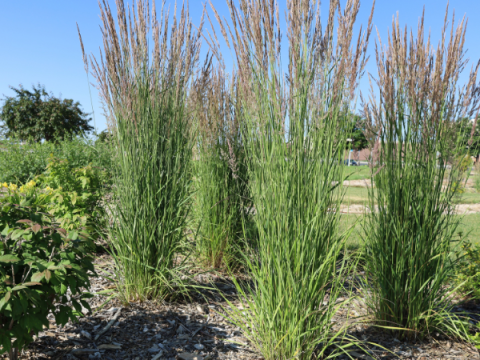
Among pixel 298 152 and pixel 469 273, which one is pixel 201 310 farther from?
pixel 469 273

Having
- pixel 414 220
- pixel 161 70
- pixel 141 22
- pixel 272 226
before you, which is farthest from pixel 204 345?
pixel 141 22

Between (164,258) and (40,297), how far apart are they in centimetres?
116

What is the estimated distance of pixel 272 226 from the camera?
188 centimetres

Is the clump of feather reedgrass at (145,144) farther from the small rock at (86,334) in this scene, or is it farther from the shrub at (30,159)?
the shrub at (30,159)

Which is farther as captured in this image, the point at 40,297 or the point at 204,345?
the point at 204,345

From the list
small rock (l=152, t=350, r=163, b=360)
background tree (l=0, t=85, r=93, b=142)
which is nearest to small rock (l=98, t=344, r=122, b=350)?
small rock (l=152, t=350, r=163, b=360)

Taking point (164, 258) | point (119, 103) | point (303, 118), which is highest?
point (119, 103)

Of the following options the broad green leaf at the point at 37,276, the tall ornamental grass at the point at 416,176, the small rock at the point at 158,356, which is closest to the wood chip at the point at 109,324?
the small rock at the point at 158,356

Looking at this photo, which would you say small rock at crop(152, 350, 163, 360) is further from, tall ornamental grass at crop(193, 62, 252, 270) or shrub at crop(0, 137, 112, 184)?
shrub at crop(0, 137, 112, 184)

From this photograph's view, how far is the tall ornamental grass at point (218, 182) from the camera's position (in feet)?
11.6

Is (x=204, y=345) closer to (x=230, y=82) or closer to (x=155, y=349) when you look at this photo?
(x=155, y=349)

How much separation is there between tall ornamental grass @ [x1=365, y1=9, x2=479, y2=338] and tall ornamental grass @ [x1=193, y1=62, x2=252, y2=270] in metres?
1.46

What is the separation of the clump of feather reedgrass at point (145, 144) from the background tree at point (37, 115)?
25377 mm

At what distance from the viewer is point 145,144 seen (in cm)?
268
